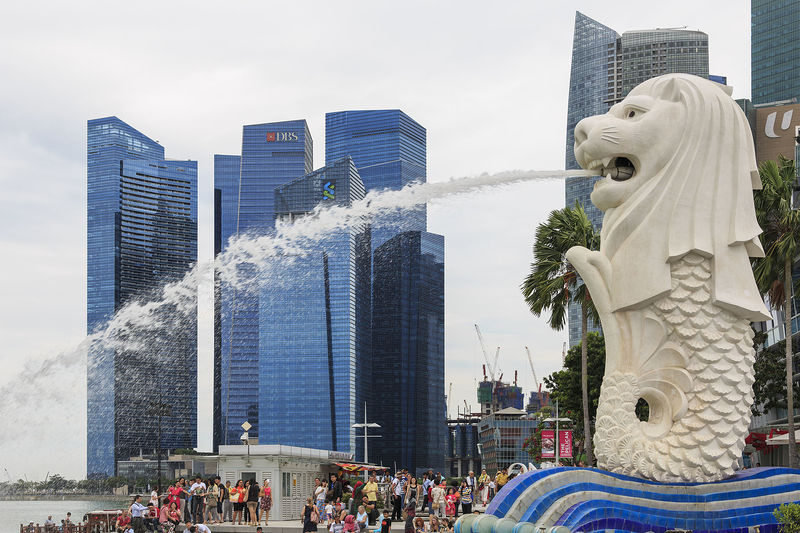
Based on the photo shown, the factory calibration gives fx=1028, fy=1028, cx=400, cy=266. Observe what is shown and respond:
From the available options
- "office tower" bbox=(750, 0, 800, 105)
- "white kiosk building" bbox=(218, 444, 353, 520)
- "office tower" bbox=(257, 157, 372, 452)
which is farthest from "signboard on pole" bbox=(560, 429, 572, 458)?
"office tower" bbox=(750, 0, 800, 105)

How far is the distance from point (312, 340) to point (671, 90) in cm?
11134

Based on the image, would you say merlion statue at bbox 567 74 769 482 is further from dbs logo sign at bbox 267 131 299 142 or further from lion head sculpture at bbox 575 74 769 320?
dbs logo sign at bbox 267 131 299 142

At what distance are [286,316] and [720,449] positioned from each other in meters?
111

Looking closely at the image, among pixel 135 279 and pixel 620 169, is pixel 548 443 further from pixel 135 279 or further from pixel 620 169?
pixel 135 279

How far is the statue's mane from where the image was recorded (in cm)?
1802

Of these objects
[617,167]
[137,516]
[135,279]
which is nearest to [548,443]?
[137,516]

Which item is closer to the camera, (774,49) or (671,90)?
(671,90)

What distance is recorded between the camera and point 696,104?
60.0 ft

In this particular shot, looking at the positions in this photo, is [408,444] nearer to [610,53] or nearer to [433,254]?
[433,254]

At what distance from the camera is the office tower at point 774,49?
498 feet

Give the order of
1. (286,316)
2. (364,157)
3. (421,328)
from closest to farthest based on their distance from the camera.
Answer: (286,316) → (421,328) → (364,157)

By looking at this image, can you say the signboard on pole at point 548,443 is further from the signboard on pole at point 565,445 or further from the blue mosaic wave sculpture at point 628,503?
the blue mosaic wave sculpture at point 628,503

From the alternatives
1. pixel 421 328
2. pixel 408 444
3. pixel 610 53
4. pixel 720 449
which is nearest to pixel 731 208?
pixel 720 449

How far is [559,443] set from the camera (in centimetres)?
3422
